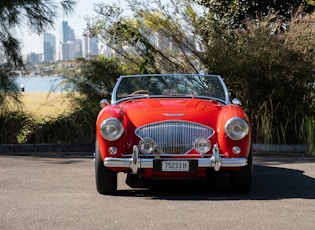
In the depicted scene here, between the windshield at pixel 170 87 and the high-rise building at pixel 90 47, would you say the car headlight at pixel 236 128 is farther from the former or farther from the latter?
the high-rise building at pixel 90 47

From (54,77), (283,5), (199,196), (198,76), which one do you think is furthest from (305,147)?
(283,5)

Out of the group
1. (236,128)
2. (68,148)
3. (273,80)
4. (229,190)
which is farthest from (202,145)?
(68,148)

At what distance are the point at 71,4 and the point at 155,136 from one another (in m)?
7.31

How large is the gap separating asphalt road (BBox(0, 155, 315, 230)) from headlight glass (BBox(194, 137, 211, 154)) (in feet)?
1.67

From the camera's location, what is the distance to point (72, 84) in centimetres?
1388

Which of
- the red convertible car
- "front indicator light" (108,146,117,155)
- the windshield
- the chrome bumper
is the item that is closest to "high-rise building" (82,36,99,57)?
the windshield

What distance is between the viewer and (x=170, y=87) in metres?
8.56

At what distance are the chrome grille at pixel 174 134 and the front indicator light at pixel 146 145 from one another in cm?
6

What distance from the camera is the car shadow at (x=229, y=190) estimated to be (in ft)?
23.9

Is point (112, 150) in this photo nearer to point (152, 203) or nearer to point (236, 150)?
point (152, 203)

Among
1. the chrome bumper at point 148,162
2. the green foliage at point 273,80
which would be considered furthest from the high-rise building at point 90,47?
the chrome bumper at point 148,162

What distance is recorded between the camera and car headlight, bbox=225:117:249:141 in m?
7.25

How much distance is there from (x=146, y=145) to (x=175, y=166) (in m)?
0.40

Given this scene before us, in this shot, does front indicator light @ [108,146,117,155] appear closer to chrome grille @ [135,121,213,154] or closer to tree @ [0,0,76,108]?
chrome grille @ [135,121,213,154]
